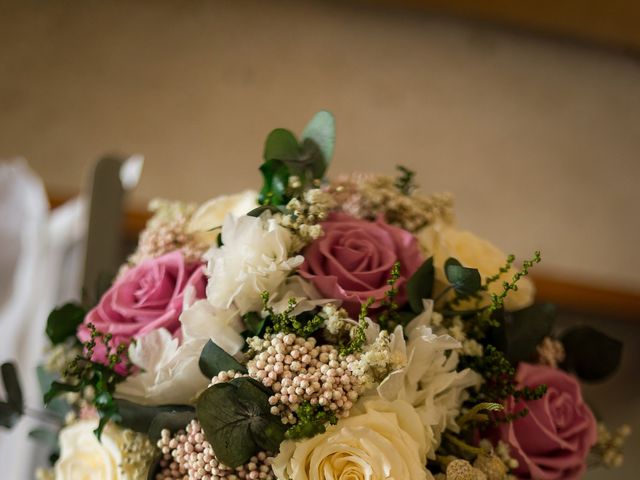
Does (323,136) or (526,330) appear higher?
(323,136)

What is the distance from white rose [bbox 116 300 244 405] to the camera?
0.48 metres

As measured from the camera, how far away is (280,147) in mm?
558

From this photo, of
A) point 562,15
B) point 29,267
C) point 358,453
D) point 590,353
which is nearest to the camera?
point 358,453

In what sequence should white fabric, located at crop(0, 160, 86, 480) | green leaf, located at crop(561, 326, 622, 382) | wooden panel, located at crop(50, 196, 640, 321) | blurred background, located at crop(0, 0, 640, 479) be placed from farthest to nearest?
1. blurred background, located at crop(0, 0, 640, 479)
2. wooden panel, located at crop(50, 196, 640, 321)
3. white fabric, located at crop(0, 160, 86, 480)
4. green leaf, located at crop(561, 326, 622, 382)

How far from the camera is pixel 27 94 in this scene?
137cm

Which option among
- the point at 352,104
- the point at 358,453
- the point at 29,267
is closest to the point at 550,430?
the point at 358,453

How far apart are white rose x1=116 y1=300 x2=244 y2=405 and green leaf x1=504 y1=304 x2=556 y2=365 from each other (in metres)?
0.21

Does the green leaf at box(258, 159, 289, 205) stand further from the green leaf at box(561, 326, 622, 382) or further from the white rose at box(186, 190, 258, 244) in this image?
the green leaf at box(561, 326, 622, 382)

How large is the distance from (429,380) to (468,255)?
12 cm

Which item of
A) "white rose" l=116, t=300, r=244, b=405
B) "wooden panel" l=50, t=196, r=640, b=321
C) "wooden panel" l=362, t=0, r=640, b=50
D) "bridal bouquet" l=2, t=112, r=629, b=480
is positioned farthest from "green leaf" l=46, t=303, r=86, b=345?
"wooden panel" l=362, t=0, r=640, b=50

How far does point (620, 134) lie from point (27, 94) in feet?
4.00

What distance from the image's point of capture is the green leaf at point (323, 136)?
55 cm

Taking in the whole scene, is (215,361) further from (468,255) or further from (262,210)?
Result: (468,255)

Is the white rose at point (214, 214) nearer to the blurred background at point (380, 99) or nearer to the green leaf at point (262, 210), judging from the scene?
the green leaf at point (262, 210)
